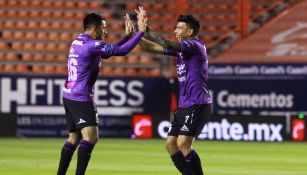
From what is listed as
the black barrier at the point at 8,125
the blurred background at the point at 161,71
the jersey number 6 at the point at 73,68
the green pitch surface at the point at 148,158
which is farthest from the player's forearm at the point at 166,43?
the black barrier at the point at 8,125

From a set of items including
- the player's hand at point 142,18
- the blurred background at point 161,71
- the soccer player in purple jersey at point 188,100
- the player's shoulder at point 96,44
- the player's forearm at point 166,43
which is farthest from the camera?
the blurred background at point 161,71

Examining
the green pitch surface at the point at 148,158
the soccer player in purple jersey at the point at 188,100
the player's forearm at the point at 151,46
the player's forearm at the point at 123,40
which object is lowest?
the green pitch surface at the point at 148,158

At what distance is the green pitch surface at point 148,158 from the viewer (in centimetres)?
1327

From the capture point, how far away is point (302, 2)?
24906 millimetres

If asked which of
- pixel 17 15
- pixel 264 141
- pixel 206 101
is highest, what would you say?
pixel 17 15

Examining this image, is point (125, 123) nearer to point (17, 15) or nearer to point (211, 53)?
point (211, 53)

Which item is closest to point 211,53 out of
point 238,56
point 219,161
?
point 238,56

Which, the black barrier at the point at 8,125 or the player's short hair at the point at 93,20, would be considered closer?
the player's short hair at the point at 93,20

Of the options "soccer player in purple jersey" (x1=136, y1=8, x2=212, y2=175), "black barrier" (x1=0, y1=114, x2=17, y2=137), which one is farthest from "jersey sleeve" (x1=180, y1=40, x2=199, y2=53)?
"black barrier" (x1=0, y1=114, x2=17, y2=137)

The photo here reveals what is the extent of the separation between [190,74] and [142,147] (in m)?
8.22

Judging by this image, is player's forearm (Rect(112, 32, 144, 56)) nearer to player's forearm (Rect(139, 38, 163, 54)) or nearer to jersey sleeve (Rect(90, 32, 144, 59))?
jersey sleeve (Rect(90, 32, 144, 59))

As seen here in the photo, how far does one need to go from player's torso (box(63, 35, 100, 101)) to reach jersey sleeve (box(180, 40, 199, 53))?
1063 mm

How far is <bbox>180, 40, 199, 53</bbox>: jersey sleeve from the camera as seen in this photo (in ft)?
32.3

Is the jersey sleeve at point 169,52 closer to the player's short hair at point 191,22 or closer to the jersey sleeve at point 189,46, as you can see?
the jersey sleeve at point 189,46
